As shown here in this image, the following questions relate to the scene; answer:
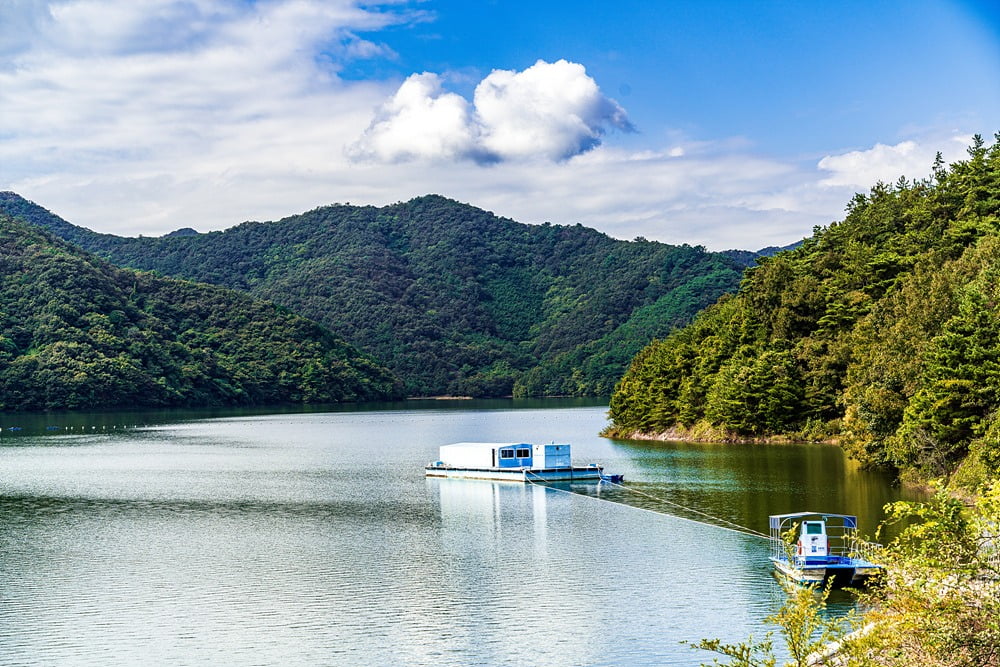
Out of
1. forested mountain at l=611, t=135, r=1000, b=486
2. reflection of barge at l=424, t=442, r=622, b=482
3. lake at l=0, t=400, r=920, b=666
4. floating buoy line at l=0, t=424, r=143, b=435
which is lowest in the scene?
lake at l=0, t=400, r=920, b=666

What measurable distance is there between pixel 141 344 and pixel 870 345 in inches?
4349

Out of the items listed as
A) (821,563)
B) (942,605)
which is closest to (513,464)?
(821,563)

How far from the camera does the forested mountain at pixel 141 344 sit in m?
Result: 132

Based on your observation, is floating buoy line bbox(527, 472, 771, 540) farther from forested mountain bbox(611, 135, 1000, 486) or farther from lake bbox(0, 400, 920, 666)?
forested mountain bbox(611, 135, 1000, 486)

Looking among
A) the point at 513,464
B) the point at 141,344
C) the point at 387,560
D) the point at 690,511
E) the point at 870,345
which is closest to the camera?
the point at 387,560

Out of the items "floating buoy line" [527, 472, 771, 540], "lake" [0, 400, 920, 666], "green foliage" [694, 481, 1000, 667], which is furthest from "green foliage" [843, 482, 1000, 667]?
"floating buoy line" [527, 472, 771, 540]

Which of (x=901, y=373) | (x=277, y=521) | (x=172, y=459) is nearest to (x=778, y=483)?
(x=901, y=373)

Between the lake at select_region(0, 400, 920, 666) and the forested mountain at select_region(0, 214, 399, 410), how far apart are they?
72.3 m

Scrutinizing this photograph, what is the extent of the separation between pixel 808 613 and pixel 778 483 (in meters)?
33.2

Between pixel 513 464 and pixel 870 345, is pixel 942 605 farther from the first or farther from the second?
pixel 870 345

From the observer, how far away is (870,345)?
59594 mm

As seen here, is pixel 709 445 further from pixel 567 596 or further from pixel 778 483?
pixel 567 596

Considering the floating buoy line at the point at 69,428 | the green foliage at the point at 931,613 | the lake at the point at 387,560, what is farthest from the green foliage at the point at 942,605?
the floating buoy line at the point at 69,428

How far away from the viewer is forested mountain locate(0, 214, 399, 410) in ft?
432
